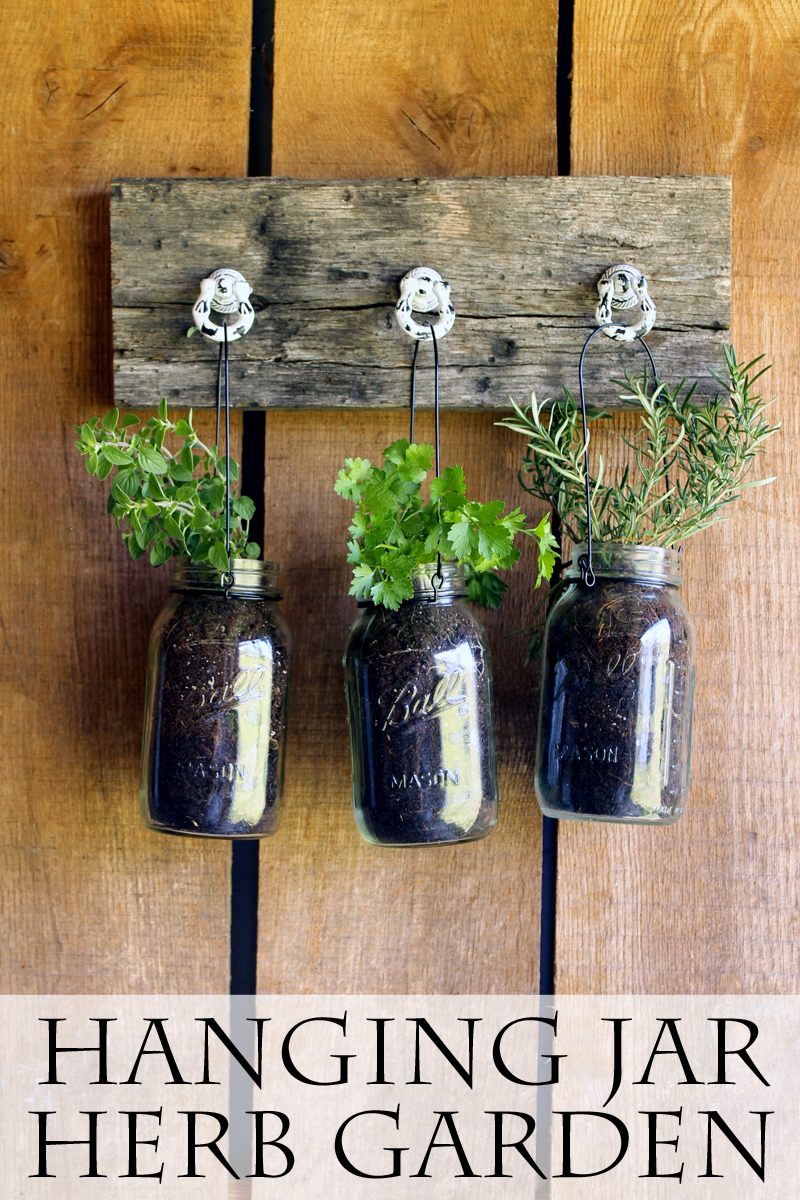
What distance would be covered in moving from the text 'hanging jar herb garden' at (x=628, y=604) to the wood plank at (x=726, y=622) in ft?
0.30

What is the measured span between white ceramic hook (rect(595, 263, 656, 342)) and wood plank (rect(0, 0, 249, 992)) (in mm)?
384

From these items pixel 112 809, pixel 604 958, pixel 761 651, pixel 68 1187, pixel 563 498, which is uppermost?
pixel 563 498

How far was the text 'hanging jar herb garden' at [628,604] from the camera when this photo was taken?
2.44 feet

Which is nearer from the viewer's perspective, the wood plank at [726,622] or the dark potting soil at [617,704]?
the dark potting soil at [617,704]

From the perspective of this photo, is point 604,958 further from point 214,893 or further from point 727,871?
point 214,893

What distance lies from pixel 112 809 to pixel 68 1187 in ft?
1.20

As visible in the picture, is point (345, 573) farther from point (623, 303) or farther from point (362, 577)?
point (623, 303)

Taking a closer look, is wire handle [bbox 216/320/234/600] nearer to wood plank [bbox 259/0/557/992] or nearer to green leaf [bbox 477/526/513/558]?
wood plank [bbox 259/0/557/992]

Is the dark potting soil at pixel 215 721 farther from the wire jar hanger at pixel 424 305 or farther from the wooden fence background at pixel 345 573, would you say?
the wire jar hanger at pixel 424 305

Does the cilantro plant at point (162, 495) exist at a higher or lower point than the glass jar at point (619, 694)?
higher

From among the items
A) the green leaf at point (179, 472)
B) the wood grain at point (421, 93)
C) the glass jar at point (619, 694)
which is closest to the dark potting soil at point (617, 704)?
the glass jar at point (619, 694)

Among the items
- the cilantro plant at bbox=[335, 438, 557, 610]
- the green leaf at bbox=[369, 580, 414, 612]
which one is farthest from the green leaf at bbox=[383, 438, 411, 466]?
the green leaf at bbox=[369, 580, 414, 612]

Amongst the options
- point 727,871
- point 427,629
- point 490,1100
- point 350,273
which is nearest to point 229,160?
point 350,273

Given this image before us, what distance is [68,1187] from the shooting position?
88cm
